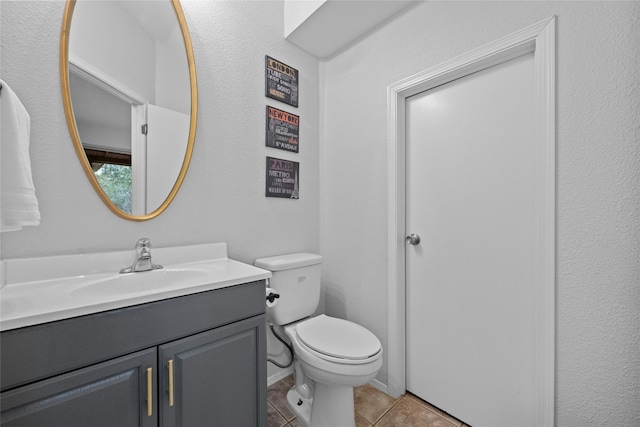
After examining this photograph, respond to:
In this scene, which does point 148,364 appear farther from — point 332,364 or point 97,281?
point 332,364

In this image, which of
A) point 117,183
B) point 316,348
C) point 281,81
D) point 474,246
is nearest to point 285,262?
point 316,348

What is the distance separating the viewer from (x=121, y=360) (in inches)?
32.5

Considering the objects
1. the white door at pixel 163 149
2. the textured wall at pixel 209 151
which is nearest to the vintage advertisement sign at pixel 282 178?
the textured wall at pixel 209 151

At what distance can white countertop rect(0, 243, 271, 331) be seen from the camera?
75 centimetres

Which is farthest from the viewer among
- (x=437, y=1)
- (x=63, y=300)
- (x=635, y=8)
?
(x=437, y=1)

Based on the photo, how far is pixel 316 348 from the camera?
4.15 feet

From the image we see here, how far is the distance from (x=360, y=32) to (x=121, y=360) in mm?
2073

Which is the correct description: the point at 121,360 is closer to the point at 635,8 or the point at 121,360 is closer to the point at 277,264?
the point at 277,264

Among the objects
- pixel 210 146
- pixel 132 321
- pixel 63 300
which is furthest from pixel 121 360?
pixel 210 146

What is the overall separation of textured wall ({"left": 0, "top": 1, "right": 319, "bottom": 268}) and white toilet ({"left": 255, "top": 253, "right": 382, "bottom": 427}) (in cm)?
25

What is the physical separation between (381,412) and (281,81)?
2102mm

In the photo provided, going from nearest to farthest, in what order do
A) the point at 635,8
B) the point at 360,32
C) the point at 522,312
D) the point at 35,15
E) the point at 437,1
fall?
the point at 635,8 → the point at 35,15 → the point at 522,312 → the point at 437,1 → the point at 360,32

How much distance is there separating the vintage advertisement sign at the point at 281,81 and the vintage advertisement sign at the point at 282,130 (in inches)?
3.7

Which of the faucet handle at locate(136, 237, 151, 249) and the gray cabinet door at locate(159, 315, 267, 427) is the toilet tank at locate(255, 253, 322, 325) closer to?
the gray cabinet door at locate(159, 315, 267, 427)
